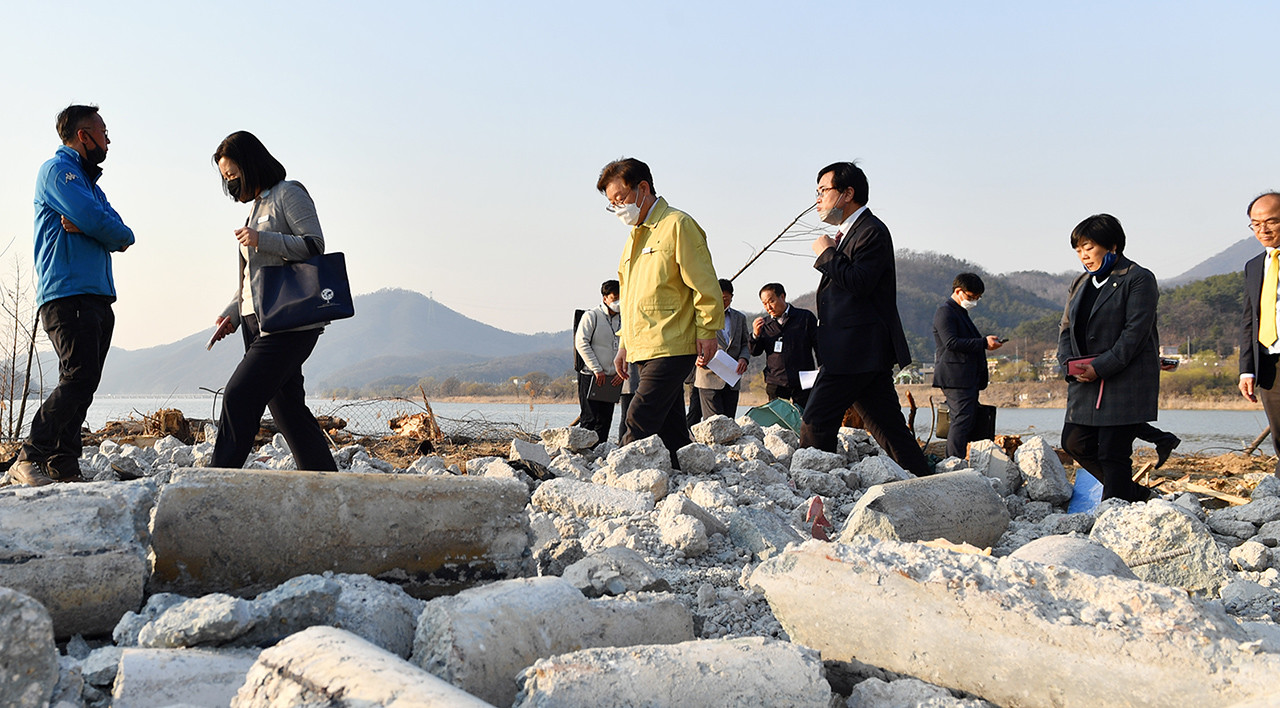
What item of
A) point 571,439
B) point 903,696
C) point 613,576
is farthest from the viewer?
point 571,439

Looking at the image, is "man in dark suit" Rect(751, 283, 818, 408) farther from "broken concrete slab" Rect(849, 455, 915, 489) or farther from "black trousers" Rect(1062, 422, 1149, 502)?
"black trousers" Rect(1062, 422, 1149, 502)

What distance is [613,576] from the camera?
266 centimetres

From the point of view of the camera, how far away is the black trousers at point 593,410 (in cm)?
845

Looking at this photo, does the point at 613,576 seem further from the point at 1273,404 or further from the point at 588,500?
the point at 1273,404

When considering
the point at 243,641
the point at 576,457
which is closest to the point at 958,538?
the point at 576,457

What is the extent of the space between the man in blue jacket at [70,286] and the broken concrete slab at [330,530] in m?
2.41

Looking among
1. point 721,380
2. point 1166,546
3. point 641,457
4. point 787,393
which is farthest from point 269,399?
point 787,393

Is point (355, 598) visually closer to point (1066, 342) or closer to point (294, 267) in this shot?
point (294, 267)

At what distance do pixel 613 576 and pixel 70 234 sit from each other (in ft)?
11.6

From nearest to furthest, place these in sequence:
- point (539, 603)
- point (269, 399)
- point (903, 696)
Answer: point (903, 696)
point (539, 603)
point (269, 399)

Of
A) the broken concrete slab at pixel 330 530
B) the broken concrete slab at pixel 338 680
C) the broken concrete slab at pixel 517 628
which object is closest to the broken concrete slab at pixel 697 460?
the broken concrete slab at pixel 330 530

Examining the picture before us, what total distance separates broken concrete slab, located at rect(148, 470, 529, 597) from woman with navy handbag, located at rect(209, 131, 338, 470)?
144 centimetres

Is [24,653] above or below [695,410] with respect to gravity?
below

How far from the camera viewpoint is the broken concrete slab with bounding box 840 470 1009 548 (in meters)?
3.74
